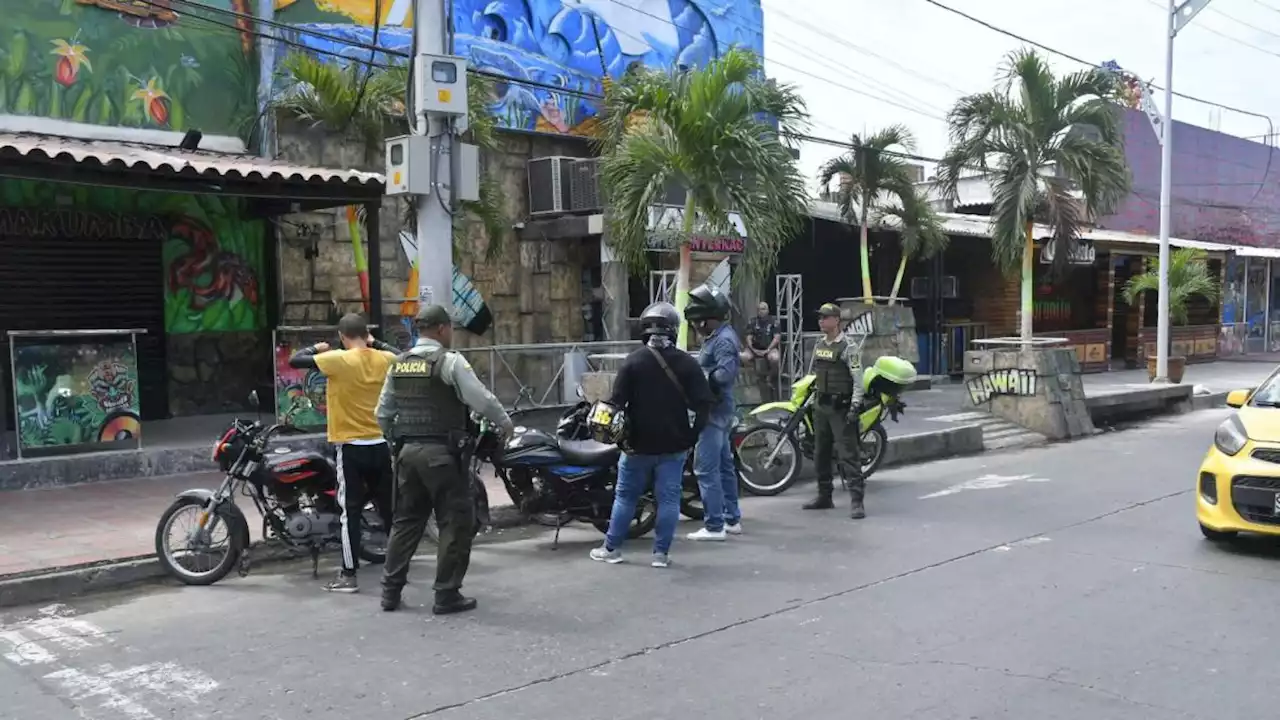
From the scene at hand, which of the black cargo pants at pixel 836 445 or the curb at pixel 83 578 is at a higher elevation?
the black cargo pants at pixel 836 445

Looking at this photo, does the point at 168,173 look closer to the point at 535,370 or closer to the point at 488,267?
the point at 535,370

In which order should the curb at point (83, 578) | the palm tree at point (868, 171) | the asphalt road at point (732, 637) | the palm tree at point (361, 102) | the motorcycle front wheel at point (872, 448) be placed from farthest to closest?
the palm tree at point (868, 171) < the palm tree at point (361, 102) < the motorcycle front wheel at point (872, 448) < the curb at point (83, 578) < the asphalt road at point (732, 637)

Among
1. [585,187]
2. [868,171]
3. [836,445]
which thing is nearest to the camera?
[836,445]

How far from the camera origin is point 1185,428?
16703 mm

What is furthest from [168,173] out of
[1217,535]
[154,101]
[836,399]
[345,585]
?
[1217,535]

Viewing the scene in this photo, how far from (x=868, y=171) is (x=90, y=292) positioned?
44.2 ft

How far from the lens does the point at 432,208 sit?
352 inches

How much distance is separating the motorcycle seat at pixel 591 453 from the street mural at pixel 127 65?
8.33m

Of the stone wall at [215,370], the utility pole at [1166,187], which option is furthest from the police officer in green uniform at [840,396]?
the utility pole at [1166,187]

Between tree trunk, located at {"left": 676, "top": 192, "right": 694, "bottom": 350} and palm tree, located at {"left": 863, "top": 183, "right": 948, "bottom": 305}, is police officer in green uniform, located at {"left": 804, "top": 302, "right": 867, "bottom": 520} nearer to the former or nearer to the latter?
tree trunk, located at {"left": 676, "top": 192, "right": 694, "bottom": 350}

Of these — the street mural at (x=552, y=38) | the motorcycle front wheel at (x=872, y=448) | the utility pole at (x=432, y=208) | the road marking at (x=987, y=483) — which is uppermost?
the street mural at (x=552, y=38)

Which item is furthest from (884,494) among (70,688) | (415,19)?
(70,688)

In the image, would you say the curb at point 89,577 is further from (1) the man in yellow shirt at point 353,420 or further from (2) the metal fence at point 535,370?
(2) the metal fence at point 535,370

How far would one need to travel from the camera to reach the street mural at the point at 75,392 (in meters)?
10.0
